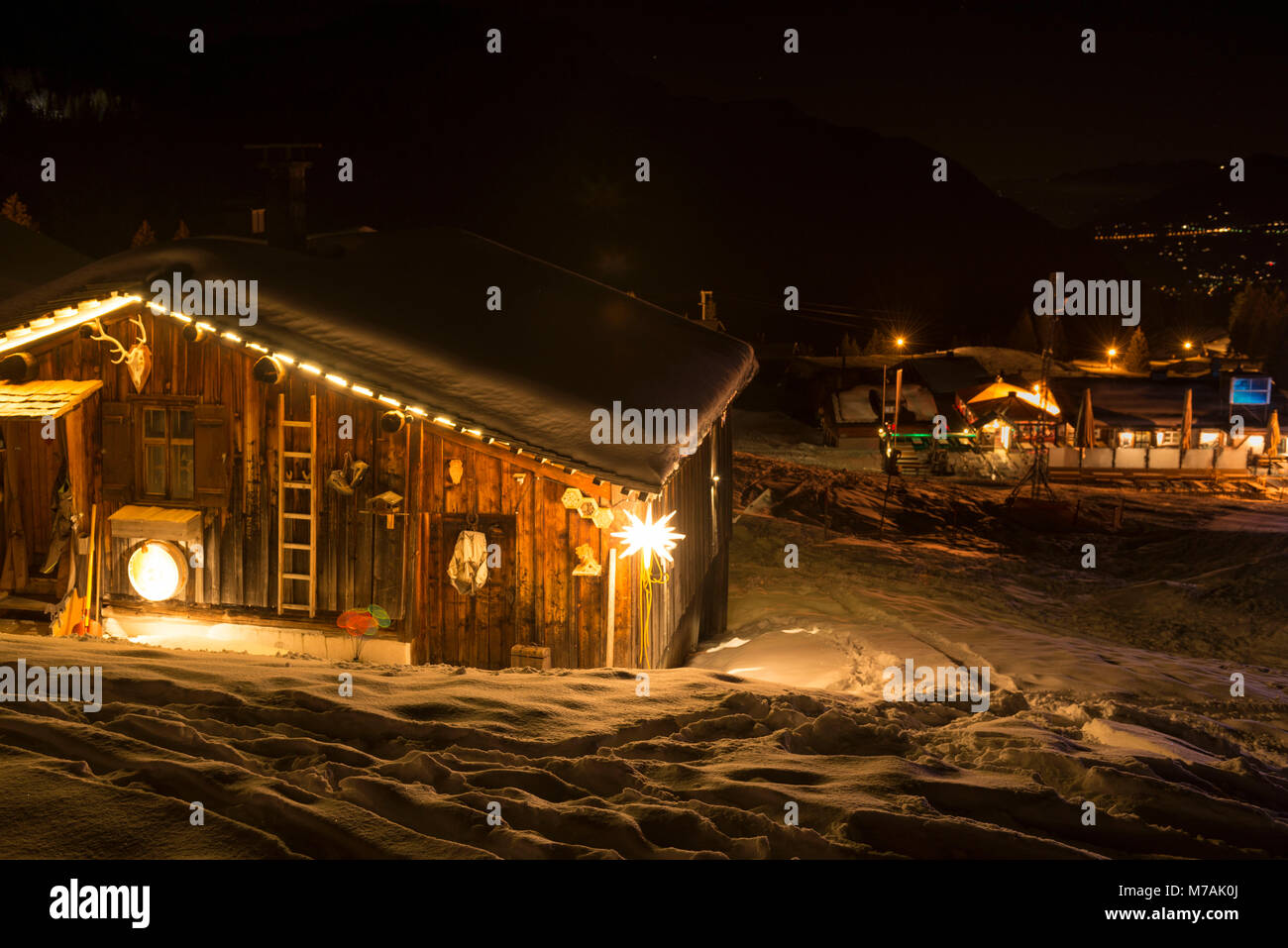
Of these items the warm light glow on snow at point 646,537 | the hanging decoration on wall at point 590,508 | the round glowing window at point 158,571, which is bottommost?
the round glowing window at point 158,571

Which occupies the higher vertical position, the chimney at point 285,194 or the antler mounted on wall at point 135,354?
the chimney at point 285,194

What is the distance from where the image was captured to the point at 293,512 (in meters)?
11.2

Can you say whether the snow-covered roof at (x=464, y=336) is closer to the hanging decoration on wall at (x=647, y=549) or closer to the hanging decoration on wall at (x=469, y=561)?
the hanging decoration on wall at (x=647, y=549)

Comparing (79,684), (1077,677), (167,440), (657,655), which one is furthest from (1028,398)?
(79,684)

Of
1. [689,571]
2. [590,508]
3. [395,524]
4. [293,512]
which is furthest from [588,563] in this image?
[689,571]

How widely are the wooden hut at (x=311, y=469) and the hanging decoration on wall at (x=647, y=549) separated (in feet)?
0.15

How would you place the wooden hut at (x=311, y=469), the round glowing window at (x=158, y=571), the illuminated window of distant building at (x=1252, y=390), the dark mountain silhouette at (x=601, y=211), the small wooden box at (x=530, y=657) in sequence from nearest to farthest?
the small wooden box at (x=530, y=657)
the wooden hut at (x=311, y=469)
the round glowing window at (x=158, y=571)
the illuminated window of distant building at (x=1252, y=390)
the dark mountain silhouette at (x=601, y=211)

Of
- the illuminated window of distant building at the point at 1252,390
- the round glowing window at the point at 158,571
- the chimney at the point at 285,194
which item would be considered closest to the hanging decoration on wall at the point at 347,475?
the round glowing window at the point at 158,571

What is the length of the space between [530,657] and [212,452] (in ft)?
14.6

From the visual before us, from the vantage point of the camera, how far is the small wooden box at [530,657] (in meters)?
10.3

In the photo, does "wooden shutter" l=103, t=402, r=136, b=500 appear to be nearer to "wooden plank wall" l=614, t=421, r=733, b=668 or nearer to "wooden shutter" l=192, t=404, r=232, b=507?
"wooden shutter" l=192, t=404, r=232, b=507

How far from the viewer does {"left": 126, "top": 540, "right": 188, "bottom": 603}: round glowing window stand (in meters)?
11.3

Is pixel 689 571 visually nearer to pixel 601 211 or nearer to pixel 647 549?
pixel 647 549
